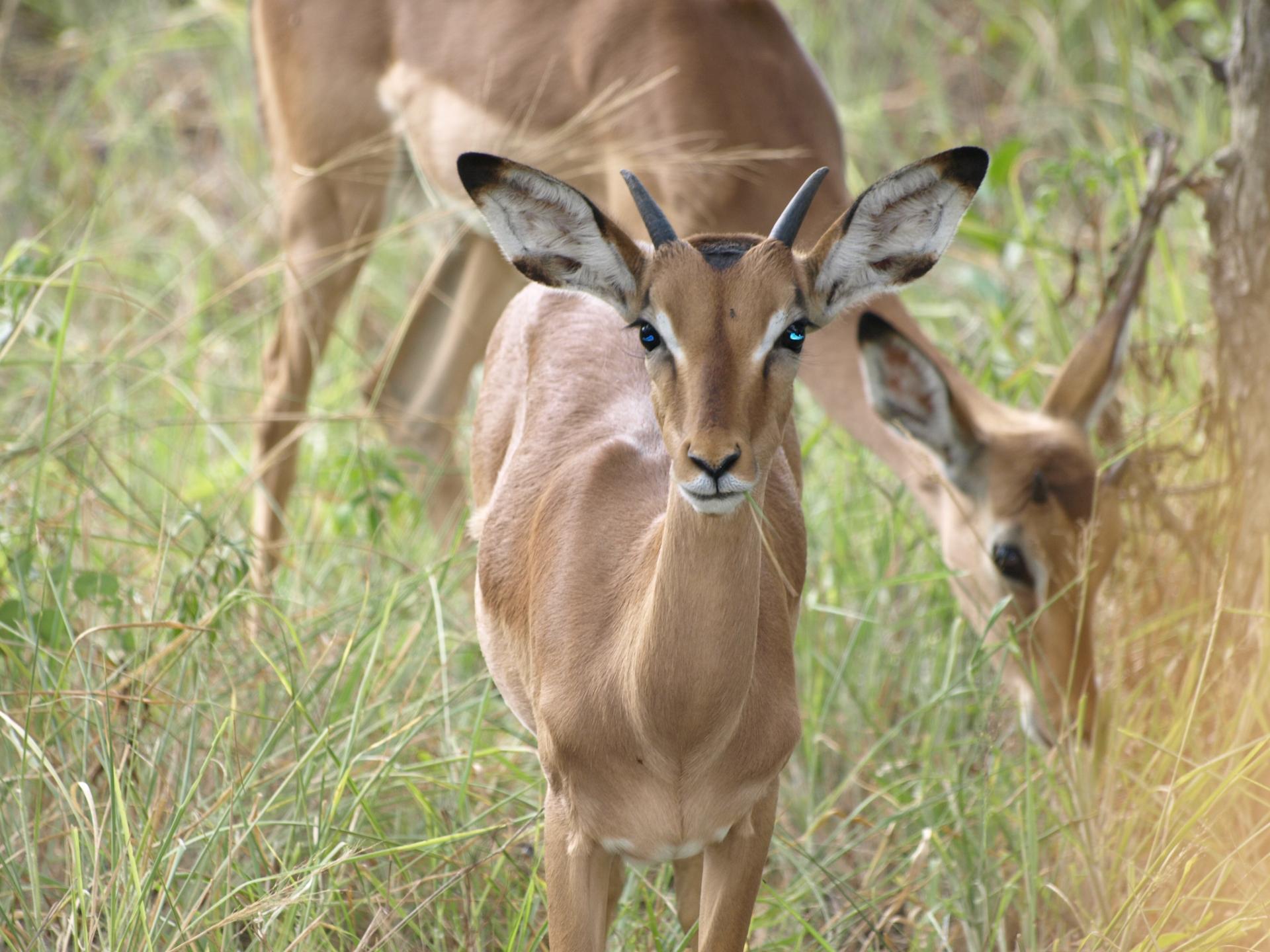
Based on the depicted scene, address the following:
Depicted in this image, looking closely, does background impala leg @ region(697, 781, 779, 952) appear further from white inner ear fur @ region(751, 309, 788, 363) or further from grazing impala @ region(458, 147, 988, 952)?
white inner ear fur @ region(751, 309, 788, 363)

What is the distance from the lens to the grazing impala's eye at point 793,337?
246cm

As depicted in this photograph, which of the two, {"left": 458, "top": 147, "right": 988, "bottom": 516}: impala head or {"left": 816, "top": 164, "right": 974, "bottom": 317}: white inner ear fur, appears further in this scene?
{"left": 816, "top": 164, "right": 974, "bottom": 317}: white inner ear fur

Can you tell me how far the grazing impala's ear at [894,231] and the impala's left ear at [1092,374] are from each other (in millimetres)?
1751

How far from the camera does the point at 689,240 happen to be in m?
2.70

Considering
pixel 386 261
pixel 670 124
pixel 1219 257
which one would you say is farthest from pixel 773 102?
pixel 386 261

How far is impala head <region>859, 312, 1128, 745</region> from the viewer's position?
13.3ft

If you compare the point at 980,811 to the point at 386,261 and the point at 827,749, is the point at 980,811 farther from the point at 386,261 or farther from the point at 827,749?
the point at 386,261

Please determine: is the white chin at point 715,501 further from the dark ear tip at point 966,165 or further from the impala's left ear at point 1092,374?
the impala's left ear at point 1092,374

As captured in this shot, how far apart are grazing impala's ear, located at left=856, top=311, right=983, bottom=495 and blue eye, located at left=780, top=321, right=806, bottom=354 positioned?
5.20ft

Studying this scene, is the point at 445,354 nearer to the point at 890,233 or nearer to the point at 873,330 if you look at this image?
the point at 873,330

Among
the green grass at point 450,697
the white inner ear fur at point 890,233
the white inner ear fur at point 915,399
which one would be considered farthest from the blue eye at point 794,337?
the white inner ear fur at point 915,399

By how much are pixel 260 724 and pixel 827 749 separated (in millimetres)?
1443

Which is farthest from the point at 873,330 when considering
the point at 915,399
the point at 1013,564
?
the point at 1013,564

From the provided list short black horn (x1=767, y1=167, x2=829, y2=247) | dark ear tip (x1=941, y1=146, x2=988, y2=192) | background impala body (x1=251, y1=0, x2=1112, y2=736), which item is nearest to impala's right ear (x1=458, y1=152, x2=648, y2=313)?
short black horn (x1=767, y1=167, x2=829, y2=247)
